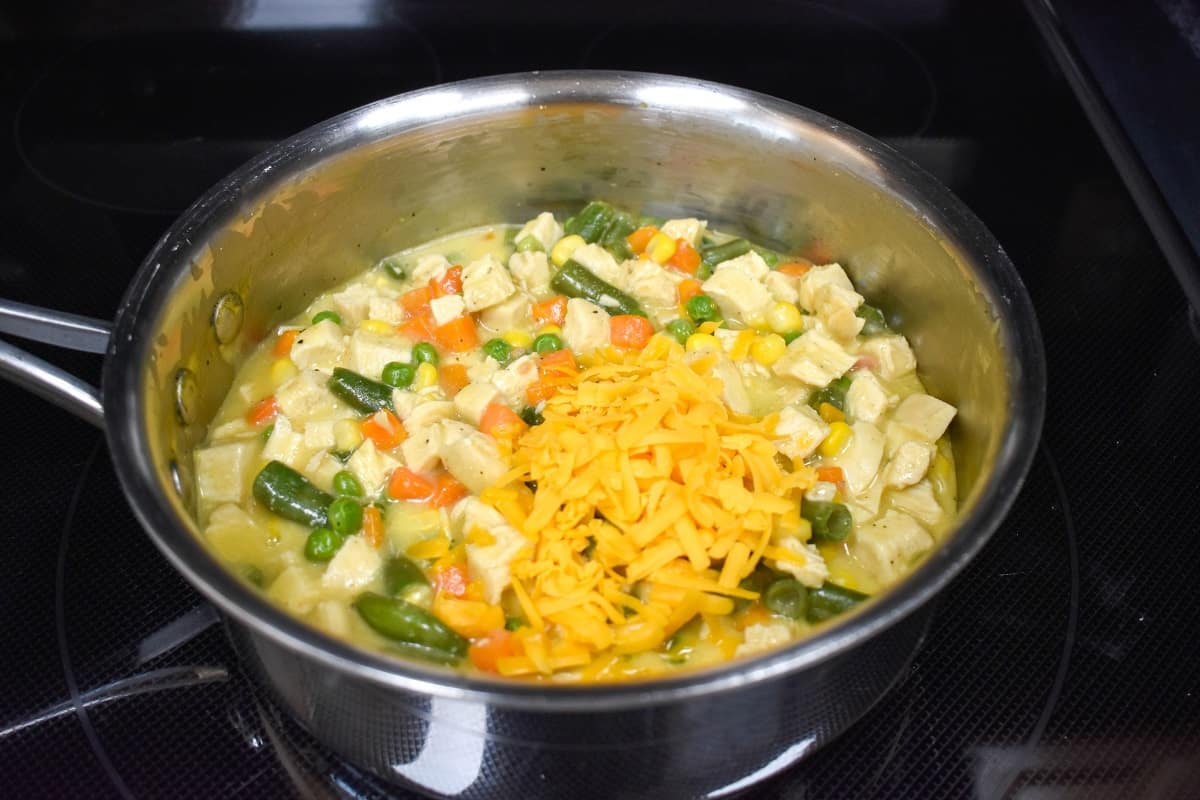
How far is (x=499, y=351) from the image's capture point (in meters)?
3.19

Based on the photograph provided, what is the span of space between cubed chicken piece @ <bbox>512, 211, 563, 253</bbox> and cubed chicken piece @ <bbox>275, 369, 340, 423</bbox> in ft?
2.61

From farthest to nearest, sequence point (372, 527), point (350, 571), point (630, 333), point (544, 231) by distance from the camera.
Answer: point (544, 231) < point (630, 333) < point (372, 527) < point (350, 571)

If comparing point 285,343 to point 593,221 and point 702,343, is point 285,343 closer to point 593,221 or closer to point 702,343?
point 593,221

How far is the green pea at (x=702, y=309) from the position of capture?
325 centimetres

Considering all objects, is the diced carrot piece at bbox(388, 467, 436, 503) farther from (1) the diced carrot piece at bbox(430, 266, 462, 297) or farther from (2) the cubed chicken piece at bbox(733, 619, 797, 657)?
(2) the cubed chicken piece at bbox(733, 619, 797, 657)

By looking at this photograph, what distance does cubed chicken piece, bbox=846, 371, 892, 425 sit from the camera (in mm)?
2977

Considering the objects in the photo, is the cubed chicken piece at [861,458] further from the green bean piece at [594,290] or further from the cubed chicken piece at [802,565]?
the green bean piece at [594,290]

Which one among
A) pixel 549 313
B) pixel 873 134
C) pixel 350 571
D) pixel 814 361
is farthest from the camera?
pixel 873 134

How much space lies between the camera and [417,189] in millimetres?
3320

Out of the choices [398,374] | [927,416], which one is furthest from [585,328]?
[927,416]

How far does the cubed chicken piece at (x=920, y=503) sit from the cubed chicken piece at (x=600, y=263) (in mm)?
1054

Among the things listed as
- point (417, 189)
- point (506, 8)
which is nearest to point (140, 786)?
point (417, 189)

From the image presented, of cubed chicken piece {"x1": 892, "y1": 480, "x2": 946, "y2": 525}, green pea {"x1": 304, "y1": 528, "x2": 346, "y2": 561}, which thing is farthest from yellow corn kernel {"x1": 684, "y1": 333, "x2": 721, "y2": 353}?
green pea {"x1": 304, "y1": 528, "x2": 346, "y2": 561}

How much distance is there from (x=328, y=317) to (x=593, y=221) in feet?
2.78
